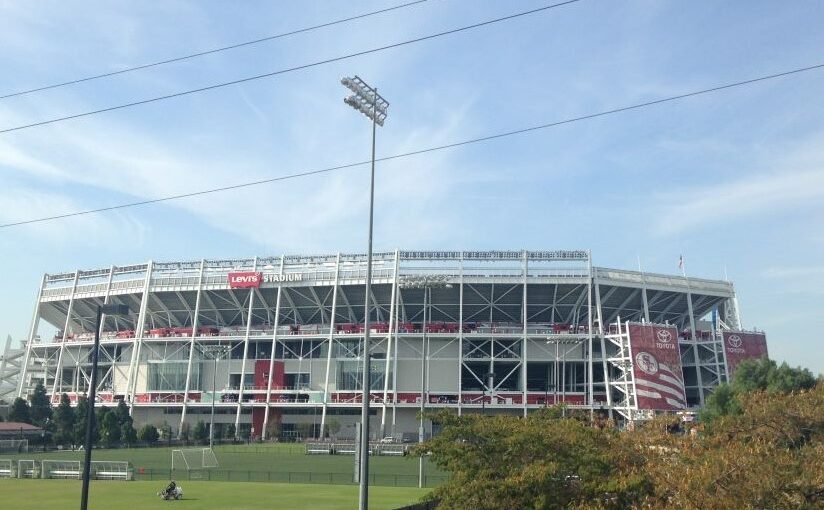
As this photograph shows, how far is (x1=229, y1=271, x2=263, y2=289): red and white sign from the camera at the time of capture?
3593 inches

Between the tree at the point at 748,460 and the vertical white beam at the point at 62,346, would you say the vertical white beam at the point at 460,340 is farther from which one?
the tree at the point at 748,460

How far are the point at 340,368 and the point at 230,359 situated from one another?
15.3 m

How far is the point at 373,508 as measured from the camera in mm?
31922

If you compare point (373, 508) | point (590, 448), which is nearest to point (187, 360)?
point (373, 508)

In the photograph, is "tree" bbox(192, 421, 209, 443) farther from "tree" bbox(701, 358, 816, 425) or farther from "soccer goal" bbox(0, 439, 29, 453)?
"tree" bbox(701, 358, 816, 425)

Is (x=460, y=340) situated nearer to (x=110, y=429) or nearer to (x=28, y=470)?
(x=110, y=429)

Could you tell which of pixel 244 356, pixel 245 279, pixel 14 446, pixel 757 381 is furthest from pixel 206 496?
pixel 245 279

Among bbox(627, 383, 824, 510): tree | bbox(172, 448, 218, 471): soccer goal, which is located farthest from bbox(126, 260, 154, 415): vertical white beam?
bbox(627, 383, 824, 510): tree

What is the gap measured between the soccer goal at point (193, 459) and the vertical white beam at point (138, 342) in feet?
125

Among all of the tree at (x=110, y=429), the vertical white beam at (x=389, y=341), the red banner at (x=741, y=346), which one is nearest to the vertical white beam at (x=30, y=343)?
the tree at (x=110, y=429)

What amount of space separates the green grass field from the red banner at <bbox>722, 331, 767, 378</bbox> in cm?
4162

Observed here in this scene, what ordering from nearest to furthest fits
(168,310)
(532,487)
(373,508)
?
(532,487) < (373,508) < (168,310)

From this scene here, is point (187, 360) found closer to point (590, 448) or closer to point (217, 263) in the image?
point (217, 263)

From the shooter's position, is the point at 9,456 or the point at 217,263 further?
the point at 217,263
